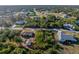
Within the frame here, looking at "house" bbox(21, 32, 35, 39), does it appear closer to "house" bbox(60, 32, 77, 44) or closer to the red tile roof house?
the red tile roof house

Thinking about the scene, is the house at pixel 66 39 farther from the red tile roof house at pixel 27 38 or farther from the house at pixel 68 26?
the red tile roof house at pixel 27 38

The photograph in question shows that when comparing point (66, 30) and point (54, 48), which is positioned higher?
point (66, 30)

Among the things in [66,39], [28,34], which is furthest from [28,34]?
[66,39]

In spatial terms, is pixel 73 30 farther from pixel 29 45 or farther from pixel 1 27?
pixel 1 27

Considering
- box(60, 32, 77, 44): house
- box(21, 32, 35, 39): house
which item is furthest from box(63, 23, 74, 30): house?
box(21, 32, 35, 39): house

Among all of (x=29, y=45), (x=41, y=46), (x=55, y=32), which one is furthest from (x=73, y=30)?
(x=29, y=45)

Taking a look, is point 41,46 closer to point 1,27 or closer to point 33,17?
point 33,17

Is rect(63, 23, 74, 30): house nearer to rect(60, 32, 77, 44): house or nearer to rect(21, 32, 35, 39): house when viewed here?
rect(60, 32, 77, 44): house

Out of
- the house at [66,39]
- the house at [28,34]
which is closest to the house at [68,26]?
A: the house at [66,39]

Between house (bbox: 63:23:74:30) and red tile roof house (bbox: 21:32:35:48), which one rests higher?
house (bbox: 63:23:74:30)

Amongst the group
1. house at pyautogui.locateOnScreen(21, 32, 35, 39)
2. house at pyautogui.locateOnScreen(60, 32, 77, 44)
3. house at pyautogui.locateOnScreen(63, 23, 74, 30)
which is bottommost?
house at pyautogui.locateOnScreen(60, 32, 77, 44)
